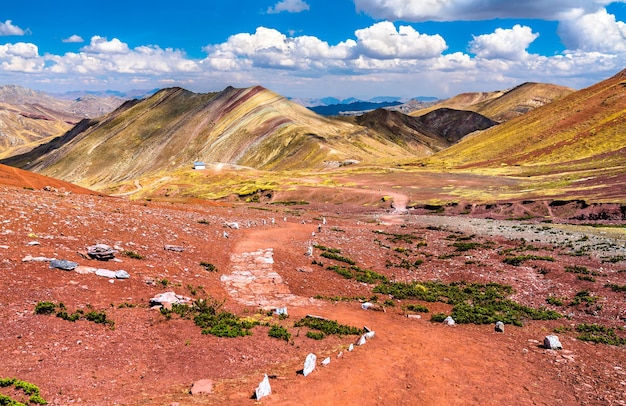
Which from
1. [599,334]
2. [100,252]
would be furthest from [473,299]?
[100,252]

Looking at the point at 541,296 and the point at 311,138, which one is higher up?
the point at 311,138

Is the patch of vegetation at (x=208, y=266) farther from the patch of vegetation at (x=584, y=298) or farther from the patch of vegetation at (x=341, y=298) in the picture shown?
the patch of vegetation at (x=584, y=298)

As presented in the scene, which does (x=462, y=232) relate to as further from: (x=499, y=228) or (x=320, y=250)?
(x=320, y=250)

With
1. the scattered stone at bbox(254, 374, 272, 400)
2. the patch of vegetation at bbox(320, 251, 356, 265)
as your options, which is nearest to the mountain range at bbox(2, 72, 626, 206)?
the patch of vegetation at bbox(320, 251, 356, 265)

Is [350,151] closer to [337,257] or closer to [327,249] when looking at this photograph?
[327,249]

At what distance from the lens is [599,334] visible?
58.4 feet

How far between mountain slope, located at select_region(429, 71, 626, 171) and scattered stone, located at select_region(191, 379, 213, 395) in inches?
3821

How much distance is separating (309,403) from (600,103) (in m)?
150

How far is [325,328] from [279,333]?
2.22 metres

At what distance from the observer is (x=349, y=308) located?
20.5 metres

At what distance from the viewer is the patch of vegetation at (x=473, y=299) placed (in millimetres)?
19938

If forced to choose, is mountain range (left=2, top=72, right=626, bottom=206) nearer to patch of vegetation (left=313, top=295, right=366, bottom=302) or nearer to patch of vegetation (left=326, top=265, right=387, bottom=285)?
patch of vegetation (left=326, top=265, right=387, bottom=285)

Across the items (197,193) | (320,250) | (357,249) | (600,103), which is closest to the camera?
(320,250)

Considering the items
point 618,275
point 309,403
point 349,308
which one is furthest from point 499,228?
point 309,403
